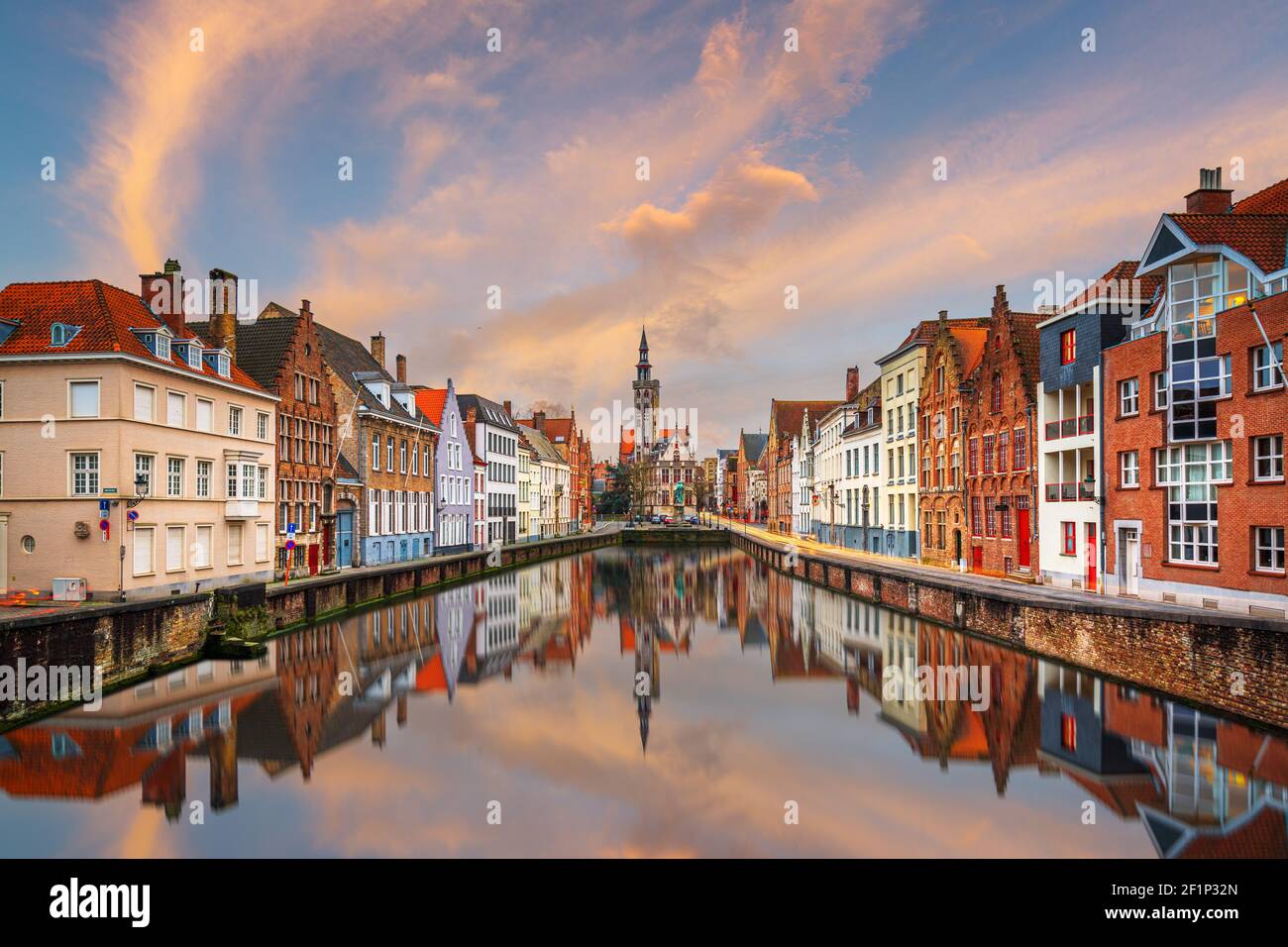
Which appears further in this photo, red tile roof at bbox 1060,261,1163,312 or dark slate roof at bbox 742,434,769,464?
dark slate roof at bbox 742,434,769,464

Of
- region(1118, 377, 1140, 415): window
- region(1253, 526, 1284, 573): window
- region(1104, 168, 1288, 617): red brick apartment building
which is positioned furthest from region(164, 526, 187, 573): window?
region(1253, 526, 1284, 573): window

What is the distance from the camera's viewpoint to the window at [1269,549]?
16.2 m

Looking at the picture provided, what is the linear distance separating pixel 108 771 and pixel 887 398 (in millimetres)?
40479

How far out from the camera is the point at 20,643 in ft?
45.3

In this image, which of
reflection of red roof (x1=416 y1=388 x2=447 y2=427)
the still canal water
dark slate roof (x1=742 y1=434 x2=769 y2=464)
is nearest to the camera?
the still canal water

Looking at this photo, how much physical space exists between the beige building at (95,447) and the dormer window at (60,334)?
30 millimetres

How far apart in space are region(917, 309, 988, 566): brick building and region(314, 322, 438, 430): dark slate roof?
2844cm

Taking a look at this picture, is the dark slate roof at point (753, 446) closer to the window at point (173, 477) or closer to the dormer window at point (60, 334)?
the window at point (173, 477)

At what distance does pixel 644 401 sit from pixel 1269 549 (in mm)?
152549

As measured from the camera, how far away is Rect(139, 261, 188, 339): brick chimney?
24.3 m

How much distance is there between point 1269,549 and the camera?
16.5 m

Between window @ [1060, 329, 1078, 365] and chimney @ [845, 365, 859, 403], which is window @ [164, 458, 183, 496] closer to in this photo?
window @ [1060, 329, 1078, 365]

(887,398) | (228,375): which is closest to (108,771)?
(228,375)
